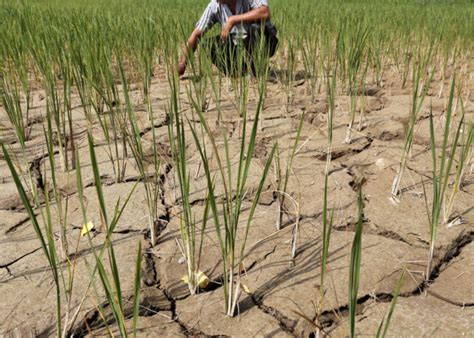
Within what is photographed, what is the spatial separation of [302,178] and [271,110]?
0.76m

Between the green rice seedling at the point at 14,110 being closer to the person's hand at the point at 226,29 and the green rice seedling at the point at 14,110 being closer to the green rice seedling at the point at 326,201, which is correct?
the green rice seedling at the point at 326,201

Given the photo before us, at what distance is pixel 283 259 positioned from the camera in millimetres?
1162

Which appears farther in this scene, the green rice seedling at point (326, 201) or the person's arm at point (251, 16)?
the person's arm at point (251, 16)

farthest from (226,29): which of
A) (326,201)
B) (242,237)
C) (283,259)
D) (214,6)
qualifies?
(326,201)

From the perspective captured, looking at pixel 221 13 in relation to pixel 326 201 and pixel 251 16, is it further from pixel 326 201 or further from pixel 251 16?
pixel 326 201

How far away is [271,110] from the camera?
90.6 inches

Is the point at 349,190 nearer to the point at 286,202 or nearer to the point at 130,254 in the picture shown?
the point at 286,202

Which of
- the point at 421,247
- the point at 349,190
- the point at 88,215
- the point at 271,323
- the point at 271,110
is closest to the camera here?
the point at 271,323

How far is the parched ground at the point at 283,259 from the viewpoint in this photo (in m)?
0.96

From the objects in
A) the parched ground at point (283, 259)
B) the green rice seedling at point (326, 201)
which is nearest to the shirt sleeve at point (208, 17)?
the parched ground at point (283, 259)

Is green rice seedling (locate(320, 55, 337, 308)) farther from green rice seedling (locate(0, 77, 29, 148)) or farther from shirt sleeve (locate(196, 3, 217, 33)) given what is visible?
shirt sleeve (locate(196, 3, 217, 33))

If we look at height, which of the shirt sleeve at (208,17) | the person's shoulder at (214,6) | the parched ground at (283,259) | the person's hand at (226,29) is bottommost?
the parched ground at (283,259)

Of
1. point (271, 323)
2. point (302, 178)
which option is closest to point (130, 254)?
point (271, 323)

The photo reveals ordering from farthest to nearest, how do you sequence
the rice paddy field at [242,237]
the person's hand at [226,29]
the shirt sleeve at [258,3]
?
the shirt sleeve at [258,3] → the person's hand at [226,29] → the rice paddy field at [242,237]
